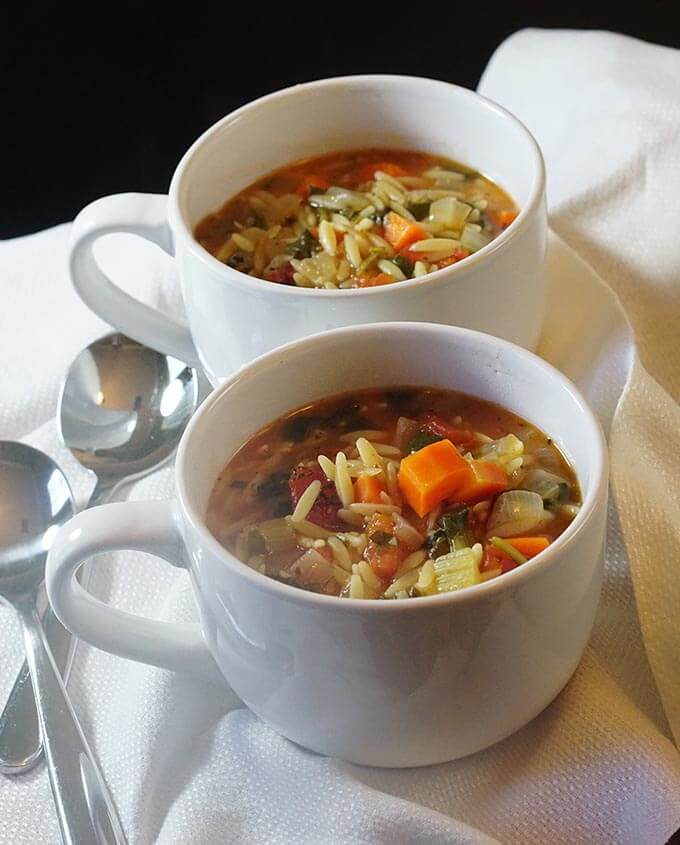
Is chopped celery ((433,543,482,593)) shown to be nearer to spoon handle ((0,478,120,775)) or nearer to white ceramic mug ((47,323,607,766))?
white ceramic mug ((47,323,607,766))

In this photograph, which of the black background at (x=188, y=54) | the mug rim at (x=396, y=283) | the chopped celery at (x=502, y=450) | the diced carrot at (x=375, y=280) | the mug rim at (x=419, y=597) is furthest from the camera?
the black background at (x=188, y=54)

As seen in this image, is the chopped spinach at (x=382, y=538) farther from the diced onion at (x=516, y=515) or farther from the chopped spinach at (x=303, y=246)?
the chopped spinach at (x=303, y=246)

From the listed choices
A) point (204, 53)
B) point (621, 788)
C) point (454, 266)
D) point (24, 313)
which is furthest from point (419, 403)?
point (204, 53)

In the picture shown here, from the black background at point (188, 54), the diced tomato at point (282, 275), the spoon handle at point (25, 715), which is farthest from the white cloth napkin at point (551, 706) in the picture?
the black background at point (188, 54)

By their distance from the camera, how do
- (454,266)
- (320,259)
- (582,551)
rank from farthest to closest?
(320,259), (454,266), (582,551)

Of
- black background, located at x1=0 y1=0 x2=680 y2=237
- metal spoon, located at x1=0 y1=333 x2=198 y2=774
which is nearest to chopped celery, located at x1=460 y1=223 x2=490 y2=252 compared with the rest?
metal spoon, located at x1=0 y1=333 x2=198 y2=774

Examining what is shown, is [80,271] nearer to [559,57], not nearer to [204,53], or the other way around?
[559,57]

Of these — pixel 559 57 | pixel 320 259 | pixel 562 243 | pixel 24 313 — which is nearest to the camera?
pixel 320 259

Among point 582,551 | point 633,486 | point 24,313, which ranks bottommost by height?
point 24,313
